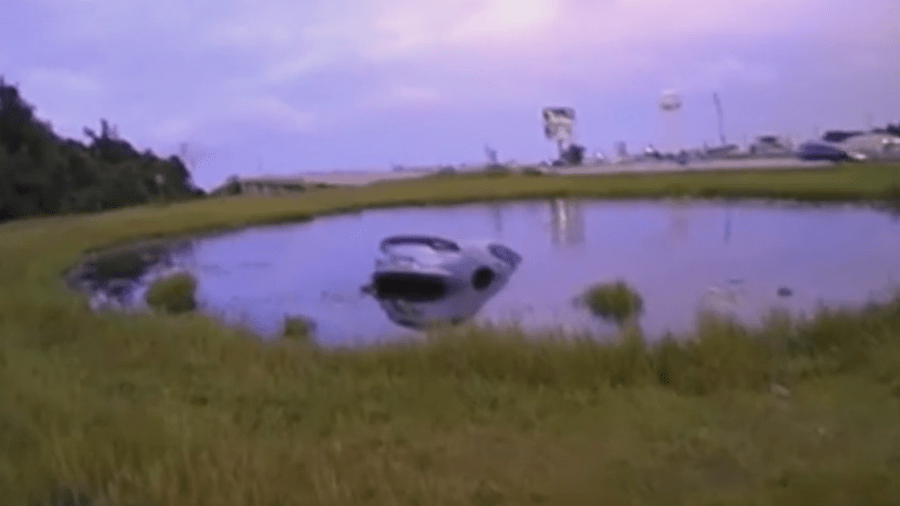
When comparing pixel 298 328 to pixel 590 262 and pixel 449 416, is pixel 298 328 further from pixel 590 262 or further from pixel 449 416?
pixel 590 262

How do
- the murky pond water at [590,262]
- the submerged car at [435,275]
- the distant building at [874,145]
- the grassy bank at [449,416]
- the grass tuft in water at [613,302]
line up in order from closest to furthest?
the grassy bank at [449,416]
the grass tuft in water at [613,302]
the murky pond water at [590,262]
the submerged car at [435,275]
the distant building at [874,145]

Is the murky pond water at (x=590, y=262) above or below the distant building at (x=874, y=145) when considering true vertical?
above

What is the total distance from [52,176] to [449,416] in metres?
34.6

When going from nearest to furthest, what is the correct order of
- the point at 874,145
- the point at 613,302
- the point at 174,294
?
the point at 613,302 < the point at 174,294 < the point at 874,145

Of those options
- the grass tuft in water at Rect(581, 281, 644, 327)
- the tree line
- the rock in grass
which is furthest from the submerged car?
the tree line

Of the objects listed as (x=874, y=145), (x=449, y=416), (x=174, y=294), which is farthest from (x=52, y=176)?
(x=874, y=145)

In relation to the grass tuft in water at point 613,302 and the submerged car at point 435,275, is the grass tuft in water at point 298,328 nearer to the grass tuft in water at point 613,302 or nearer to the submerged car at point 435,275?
the submerged car at point 435,275

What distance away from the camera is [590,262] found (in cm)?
2139

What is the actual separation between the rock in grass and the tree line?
66.2 ft

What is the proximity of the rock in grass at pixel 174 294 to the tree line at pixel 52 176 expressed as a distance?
2018 cm

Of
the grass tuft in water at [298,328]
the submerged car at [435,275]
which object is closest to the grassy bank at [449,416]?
the grass tuft in water at [298,328]

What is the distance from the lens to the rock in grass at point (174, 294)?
1702 cm

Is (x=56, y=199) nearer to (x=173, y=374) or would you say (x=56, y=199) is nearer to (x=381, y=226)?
(x=381, y=226)

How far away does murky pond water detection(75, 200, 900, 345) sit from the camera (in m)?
15.2
